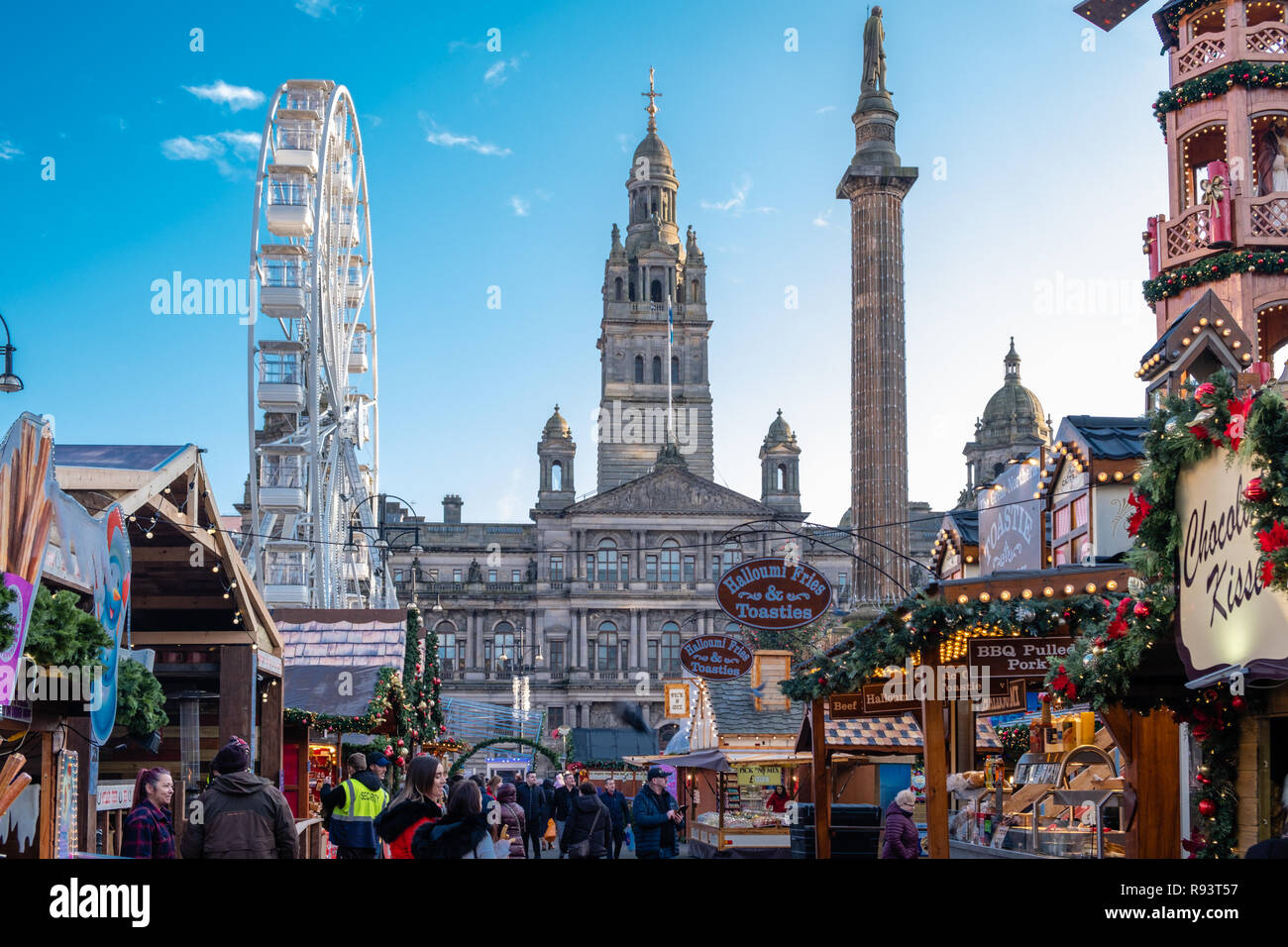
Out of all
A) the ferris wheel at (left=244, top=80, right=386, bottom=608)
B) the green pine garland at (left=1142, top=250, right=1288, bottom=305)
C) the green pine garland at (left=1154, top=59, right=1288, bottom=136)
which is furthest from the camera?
the ferris wheel at (left=244, top=80, right=386, bottom=608)

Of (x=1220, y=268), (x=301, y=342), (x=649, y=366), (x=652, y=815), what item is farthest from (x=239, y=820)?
(x=649, y=366)

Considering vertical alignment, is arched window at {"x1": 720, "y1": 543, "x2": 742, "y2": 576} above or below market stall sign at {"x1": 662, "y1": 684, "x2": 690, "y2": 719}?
above

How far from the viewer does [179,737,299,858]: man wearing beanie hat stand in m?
8.04

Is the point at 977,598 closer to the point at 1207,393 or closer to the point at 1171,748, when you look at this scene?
the point at 1171,748

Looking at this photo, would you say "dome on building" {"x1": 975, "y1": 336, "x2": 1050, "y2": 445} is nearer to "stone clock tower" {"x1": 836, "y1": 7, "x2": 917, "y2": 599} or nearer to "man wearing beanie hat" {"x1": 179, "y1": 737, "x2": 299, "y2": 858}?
"stone clock tower" {"x1": 836, "y1": 7, "x2": 917, "y2": 599}

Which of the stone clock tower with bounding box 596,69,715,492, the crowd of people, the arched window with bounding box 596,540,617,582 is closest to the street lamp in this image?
the crowd of people

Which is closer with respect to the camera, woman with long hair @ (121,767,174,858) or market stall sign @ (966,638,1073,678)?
woman with long hair @ (121,767,174,858)

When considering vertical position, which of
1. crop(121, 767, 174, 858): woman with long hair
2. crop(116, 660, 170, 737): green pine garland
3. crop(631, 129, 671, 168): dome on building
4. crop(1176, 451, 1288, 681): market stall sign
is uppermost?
crop(631, 129, 671, 168): dome on building

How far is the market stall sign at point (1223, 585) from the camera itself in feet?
26.8

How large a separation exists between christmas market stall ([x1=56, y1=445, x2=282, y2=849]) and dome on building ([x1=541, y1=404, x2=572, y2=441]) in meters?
68.5

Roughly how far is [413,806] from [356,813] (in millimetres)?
3440

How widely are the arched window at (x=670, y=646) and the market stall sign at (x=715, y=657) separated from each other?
58815 millimetres

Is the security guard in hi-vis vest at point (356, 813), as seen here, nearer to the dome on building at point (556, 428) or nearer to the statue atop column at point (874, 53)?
the statue atop column at point (874, 53)
